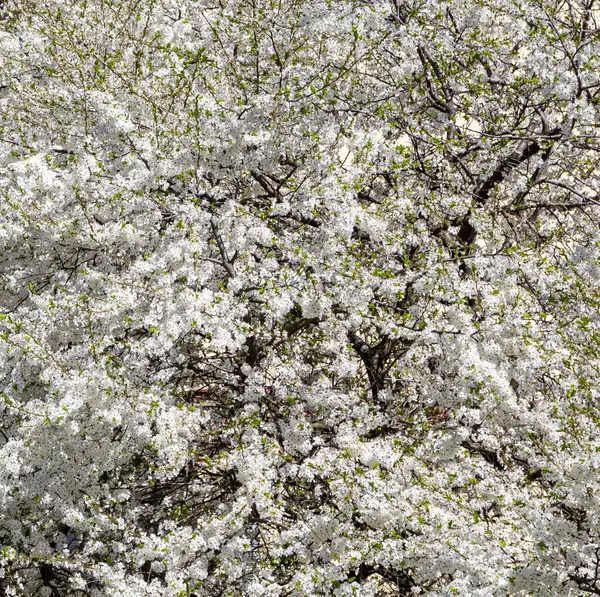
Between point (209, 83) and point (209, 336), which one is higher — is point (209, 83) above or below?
above

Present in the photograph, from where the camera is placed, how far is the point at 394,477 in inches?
222

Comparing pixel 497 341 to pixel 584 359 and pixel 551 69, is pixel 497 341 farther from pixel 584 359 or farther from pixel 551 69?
pixel 551 69

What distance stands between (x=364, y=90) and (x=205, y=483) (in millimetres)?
4354

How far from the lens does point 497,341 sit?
595 cm

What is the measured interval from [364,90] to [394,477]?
4.26 metres

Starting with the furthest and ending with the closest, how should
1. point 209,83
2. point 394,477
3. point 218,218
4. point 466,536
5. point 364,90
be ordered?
point 364,90
point 209,83
point 218,218
point 394,477
point 466,536

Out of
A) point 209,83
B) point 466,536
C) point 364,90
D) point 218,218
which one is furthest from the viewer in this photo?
point 364,90

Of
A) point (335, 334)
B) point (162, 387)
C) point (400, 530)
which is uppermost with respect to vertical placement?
point (335, 334)

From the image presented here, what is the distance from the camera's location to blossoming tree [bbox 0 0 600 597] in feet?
17.3

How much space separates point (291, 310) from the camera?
673 cm

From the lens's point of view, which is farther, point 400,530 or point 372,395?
point 372,395

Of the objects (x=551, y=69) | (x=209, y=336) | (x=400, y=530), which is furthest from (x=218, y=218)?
(x=551, y=69)

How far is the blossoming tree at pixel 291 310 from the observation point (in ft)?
17.3

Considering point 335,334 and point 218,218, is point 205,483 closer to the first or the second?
point 335,334
